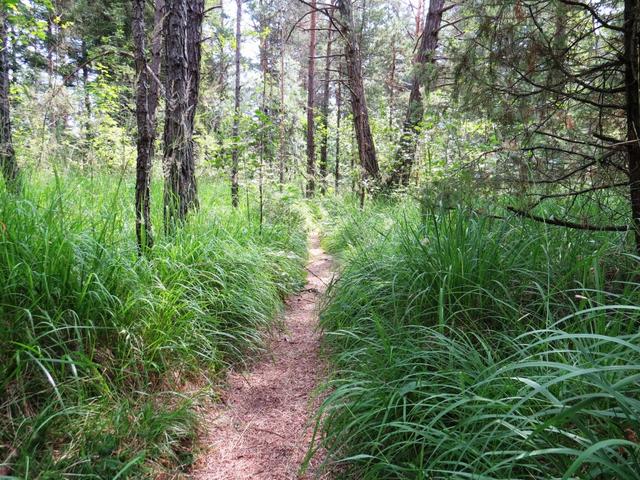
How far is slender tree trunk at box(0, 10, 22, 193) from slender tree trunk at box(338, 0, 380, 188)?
5254 mm

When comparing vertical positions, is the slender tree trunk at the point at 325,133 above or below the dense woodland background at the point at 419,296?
above

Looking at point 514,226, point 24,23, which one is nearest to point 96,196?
point 24,23

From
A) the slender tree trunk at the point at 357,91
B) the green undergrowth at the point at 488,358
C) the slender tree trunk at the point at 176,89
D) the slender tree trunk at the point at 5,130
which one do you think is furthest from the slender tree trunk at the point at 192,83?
the slender tree trunk at the point at 357,91

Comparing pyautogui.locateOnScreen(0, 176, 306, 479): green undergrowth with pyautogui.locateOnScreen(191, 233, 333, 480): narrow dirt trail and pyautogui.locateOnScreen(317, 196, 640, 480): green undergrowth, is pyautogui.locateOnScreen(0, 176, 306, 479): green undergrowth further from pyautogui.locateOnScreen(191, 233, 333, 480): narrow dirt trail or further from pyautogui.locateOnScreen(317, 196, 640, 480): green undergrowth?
pyautogui.locateOnScreen(317, 196, 640, 480): green undergrowth

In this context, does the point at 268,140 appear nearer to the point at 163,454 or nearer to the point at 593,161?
the point at 593,161

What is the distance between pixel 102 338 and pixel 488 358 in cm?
216

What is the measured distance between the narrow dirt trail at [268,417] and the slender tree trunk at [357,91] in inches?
178

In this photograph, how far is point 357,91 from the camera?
25.6 ft

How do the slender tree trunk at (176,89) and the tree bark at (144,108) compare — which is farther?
the slender tree trunk at (176,89)

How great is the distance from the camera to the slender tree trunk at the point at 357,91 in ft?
24.3

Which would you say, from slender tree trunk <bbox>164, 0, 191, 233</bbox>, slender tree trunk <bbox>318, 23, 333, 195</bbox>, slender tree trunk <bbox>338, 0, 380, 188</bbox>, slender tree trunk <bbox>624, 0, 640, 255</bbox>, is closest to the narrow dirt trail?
slender tree trunk <bbox>164, 0, 191, 233</bbox>

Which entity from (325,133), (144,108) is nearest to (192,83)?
(144,108)

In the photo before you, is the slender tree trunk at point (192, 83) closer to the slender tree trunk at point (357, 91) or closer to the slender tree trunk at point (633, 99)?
the slender tree trunk at point (357, 91)

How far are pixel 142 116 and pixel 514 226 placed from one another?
294cm
